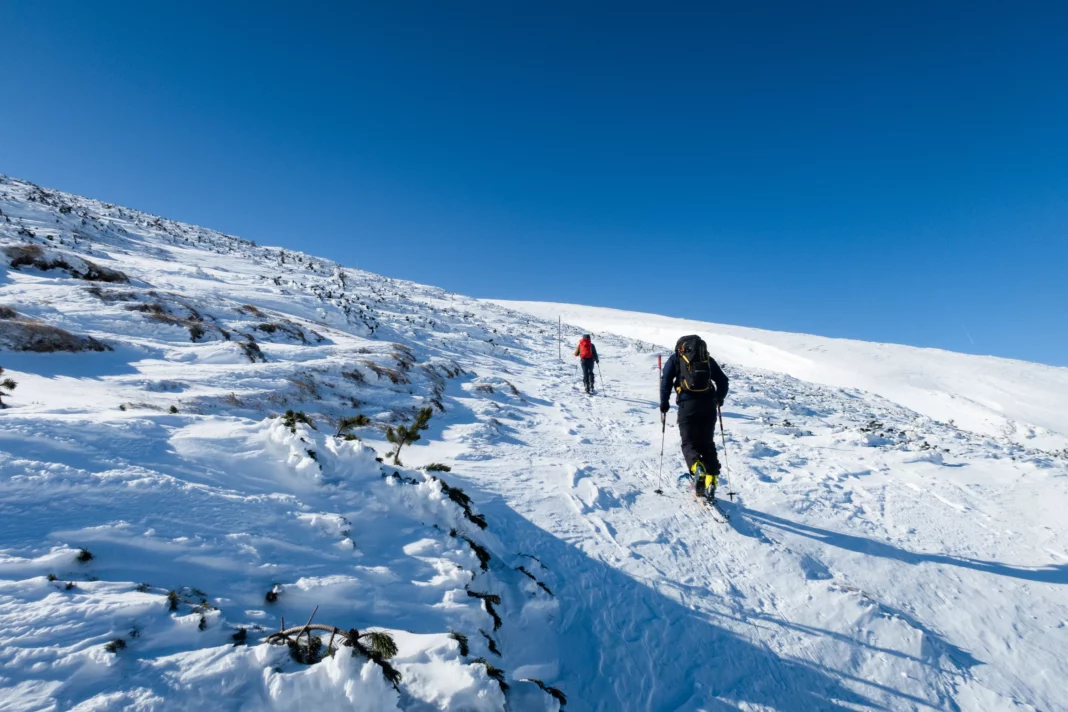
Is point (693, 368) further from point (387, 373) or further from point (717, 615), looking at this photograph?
point (387, 373)

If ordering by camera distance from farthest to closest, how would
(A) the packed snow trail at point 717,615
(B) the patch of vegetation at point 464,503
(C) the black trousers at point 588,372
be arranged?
(C) the black trousers at point 588,372, (B) the patch of vegetation at point 464,503, (A) the packed snow trail at point 717,615

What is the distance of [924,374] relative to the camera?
29500 mm

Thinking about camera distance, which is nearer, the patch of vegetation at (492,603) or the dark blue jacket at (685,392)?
the patch of vegetation at (492,603)

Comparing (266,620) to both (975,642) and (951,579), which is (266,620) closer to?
(975,642)

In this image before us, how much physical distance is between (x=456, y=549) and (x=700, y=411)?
12.0 feet

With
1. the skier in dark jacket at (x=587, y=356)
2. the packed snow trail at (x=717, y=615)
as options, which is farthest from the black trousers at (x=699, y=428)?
the skier in dark jacket at (x=587, y=356)

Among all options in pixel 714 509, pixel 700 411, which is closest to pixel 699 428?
pixel 700 411

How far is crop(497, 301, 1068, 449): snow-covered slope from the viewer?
23.2 metres

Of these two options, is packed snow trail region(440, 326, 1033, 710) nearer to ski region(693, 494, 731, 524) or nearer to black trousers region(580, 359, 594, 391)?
ski region(693, 494, 731, 524)

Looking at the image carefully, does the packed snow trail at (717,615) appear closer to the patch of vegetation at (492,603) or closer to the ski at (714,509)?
the ski at (714,509)

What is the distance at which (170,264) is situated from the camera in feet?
60.3

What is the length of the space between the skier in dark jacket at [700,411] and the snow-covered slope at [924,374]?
20919mm

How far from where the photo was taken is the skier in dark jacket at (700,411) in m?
6.14

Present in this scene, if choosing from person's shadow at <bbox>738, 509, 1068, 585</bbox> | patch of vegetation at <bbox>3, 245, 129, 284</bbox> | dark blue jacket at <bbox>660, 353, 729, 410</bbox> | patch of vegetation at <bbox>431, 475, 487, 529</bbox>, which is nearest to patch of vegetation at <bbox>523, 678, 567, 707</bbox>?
patch of vegetation at <bbox>431, 475, 487, 529</bbox>
